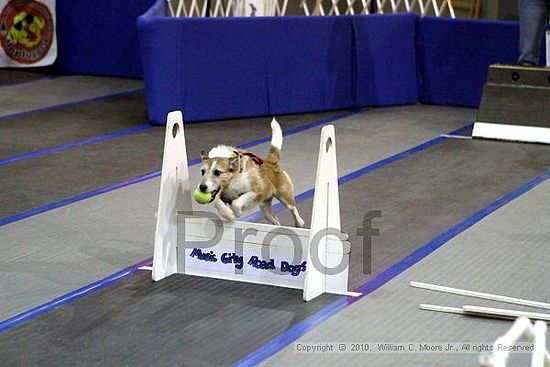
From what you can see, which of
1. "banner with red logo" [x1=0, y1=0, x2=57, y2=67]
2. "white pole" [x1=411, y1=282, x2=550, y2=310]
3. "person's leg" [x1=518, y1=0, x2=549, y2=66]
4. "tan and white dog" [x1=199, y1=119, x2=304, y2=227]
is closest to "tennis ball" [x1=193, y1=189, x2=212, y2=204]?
"tan and white dog" [x1=199, y1=119, x2=304, y2=227]

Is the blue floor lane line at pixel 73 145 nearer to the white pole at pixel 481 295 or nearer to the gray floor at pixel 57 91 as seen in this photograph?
the gray floor at pixel 57 91

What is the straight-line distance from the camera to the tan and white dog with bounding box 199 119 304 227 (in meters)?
4.02

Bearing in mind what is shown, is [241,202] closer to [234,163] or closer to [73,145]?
[234,163]

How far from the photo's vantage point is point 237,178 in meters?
4.07

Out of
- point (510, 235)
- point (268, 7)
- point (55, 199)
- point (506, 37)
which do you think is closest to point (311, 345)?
point (510, 235)

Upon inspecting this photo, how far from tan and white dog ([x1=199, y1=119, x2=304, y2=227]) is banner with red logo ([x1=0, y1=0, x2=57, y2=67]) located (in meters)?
6.30

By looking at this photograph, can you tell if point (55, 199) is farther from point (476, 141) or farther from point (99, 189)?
point (476, 141)

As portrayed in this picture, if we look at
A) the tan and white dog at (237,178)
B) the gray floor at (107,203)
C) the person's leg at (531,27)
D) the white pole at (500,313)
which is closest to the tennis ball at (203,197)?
the tan and white dog at (237,178)

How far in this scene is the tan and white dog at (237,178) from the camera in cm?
402

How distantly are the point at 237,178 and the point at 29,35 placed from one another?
21.4ft

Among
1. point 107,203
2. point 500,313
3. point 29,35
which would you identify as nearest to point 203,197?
point 500,313

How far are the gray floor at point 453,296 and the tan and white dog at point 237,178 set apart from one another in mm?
581

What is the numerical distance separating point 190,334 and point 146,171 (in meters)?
2.73

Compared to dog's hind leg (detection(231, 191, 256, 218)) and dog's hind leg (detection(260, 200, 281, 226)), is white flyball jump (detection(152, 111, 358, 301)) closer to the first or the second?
dog's hind leg (detection(231, 191, 256, 218))
